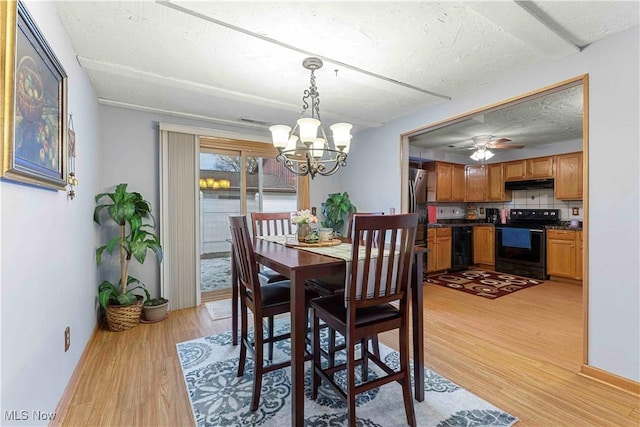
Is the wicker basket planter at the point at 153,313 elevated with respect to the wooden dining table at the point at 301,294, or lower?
lower

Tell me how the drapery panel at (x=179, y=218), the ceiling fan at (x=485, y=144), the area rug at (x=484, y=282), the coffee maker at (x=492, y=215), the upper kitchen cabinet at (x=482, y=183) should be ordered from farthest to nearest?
the coffee maker at (x=492, y=215) → the upper kitchen cabinet at (x=482, y=183) → the ceiling fan at (x=485, y=144) → the area rug at (x=484, y=282) → the drapery panel at (x=179, y=218)

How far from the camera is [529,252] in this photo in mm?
4891

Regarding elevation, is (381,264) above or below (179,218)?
below

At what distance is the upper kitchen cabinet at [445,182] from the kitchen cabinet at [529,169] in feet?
2.65

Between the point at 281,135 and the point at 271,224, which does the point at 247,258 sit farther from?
the point at 271,224

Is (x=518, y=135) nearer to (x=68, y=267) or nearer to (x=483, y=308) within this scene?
(x=483, y=308)

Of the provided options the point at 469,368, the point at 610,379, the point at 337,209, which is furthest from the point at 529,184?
the point at 469,368

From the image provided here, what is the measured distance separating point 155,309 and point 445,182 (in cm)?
505

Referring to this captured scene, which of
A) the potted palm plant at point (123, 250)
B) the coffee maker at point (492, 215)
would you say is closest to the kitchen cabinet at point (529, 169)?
the coffee maker at point (492, 215)

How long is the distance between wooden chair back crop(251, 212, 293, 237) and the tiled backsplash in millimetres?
3876

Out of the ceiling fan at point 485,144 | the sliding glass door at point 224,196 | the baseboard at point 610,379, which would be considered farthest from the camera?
the ceiling fan at point 485,144

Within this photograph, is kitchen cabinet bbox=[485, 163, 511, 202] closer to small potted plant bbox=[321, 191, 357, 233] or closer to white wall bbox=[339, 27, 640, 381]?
small potted plant bbox=[321, 191, 357, 233]

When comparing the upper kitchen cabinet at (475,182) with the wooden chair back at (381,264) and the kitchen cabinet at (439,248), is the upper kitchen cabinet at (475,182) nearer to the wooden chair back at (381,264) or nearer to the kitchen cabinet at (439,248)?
the kitchen cabinet at (439,248)

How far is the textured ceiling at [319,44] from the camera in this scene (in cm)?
170
